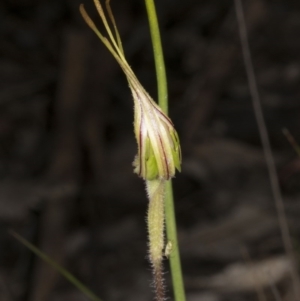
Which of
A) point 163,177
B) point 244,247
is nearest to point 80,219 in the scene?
point 244,247

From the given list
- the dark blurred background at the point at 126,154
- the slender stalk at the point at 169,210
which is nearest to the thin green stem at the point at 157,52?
the slender stalk at the point at 169,210

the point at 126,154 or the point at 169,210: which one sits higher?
the point at 126,154

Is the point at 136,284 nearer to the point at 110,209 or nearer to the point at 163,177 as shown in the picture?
the point at 110,209

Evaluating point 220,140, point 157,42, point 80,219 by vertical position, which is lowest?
point 157,42

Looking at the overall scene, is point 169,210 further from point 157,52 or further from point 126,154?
point 126,154

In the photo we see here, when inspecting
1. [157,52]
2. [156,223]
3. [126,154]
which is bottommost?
[156,223]

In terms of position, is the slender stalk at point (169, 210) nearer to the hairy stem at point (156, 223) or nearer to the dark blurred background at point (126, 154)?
the hairy stem at point (156, 223)

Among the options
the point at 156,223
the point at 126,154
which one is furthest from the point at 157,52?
the point at 126,154

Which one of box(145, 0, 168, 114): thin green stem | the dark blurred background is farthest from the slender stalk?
the dark blurred background

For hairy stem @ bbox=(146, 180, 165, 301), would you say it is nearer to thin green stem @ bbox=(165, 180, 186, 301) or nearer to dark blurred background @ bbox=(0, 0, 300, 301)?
thin green stem @ bbox=(165, 180, 186, 301)
